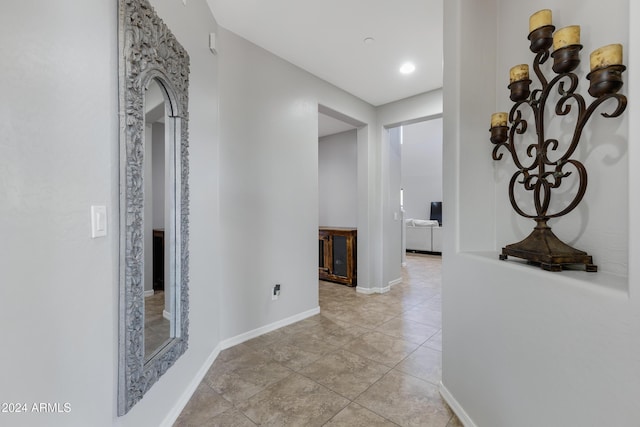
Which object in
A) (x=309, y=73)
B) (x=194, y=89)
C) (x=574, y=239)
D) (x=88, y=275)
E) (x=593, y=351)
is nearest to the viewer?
(x=593, y=351)

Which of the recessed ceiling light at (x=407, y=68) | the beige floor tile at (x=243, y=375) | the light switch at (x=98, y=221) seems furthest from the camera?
the recessed ceiling light at (x=407, y=68)

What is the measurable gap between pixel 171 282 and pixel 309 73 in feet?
9.11

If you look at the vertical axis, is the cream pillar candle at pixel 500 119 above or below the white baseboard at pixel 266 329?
above

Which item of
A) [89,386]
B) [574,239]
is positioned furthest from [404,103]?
[89,386]

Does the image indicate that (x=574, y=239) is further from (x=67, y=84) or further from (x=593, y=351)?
(x=67, y=84)

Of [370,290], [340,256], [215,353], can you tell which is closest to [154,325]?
[215,353]

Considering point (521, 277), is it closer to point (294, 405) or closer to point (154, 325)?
point (294, 405)

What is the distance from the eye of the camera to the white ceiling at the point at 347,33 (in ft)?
7.63

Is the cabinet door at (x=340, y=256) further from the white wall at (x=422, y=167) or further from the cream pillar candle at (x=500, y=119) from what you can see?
the white wall at (x=422, y=167)

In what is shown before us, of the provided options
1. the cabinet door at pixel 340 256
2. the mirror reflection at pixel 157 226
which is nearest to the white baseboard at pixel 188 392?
the mirror reflection at pixel 157 226

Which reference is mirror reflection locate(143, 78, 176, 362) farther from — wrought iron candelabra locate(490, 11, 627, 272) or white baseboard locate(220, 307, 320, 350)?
wrought iron candelabra locate(490, 11, 627, 272)

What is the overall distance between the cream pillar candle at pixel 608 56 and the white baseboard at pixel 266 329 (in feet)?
9.59

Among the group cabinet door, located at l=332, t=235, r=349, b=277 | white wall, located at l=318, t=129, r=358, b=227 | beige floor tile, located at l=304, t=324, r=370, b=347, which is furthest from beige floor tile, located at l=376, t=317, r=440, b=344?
white wall, located at l=318, t=129, r=358, b=227

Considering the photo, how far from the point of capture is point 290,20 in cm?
251
